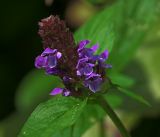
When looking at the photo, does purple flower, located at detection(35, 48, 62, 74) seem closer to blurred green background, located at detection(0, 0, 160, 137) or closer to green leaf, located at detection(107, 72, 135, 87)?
green leaf, located at detection(107, 72, 135, 87)

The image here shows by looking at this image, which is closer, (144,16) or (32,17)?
(144,16)

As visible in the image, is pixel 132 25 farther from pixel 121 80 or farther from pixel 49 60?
pixel 49 60

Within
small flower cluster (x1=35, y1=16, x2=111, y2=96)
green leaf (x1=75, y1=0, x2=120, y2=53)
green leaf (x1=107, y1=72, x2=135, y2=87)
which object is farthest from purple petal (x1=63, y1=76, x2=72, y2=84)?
green leaf (x1=107, y1=72, x2=135, y2=87)

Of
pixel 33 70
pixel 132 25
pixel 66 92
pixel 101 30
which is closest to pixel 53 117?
pixel 66 92

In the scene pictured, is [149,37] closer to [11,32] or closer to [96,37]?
[11,32]

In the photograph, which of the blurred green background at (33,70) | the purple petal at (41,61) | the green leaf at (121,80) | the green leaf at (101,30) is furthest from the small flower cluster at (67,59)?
the blurred green background at (33,70)

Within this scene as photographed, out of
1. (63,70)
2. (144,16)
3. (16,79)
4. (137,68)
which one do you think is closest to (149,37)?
(137,68)

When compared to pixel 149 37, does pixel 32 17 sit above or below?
above
